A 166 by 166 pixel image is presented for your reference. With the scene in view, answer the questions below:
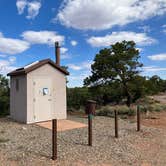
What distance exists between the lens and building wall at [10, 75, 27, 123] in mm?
11359

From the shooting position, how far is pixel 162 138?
8.52 meters

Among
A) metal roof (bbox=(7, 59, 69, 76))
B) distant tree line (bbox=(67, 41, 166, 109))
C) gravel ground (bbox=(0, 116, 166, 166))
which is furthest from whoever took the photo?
distant tree line (bbox=(67, 41, 166, 109))

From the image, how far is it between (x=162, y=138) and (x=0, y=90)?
1275 centimetres

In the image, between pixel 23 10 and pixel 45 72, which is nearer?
pixel 45 72

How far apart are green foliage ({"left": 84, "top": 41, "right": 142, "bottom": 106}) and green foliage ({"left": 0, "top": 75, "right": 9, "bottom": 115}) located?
6426 millimetres

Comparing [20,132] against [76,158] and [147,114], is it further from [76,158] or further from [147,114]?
[147,114]

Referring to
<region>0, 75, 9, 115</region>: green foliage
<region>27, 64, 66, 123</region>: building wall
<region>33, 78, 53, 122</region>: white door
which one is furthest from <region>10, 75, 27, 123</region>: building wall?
<region>0, 75, 9, 115</region>: green foliage

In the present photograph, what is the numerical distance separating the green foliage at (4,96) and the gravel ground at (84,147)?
729 cm

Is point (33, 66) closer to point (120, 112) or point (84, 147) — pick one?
point (84, 147)

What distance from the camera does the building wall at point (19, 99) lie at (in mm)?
11359

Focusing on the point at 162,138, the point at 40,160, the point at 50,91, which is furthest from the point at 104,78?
the point at 40,160

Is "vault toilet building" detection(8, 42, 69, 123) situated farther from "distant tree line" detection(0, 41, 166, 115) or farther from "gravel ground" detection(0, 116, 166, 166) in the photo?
"distant tree line" detection(0, 41, 166, 115)

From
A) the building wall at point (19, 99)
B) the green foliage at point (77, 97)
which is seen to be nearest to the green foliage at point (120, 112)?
the green foliage at point (77, 97)

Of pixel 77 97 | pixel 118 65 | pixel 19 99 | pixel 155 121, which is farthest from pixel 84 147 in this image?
pixel 77 97
